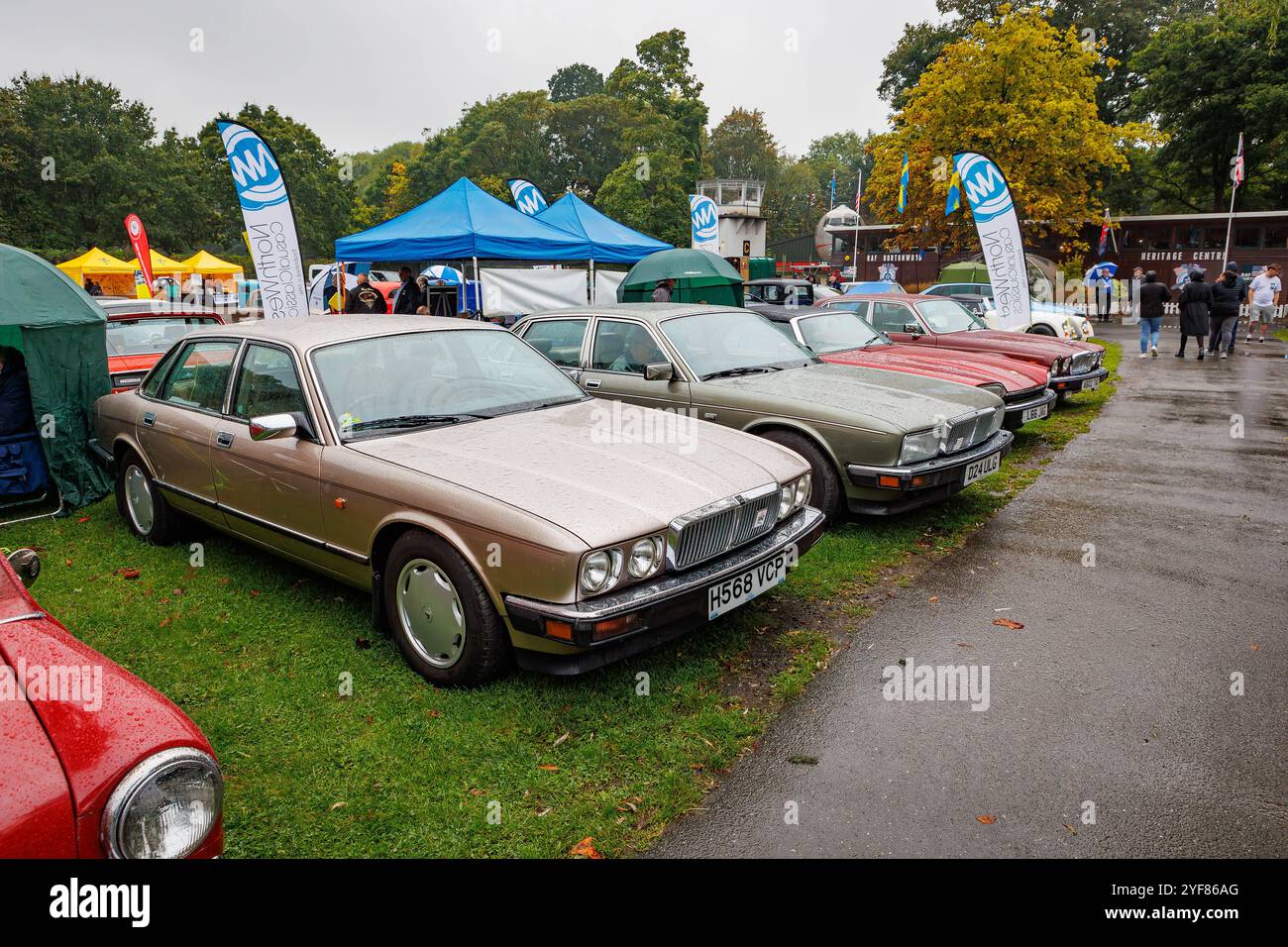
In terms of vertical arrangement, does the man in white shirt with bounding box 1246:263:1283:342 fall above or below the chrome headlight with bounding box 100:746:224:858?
above

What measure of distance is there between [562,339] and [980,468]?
3481 millimetres

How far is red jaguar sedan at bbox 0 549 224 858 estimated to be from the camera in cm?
146

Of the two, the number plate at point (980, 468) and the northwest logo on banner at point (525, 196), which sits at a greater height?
the northwest logo on banner at point (525, 196)

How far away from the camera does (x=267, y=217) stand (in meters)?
9.59

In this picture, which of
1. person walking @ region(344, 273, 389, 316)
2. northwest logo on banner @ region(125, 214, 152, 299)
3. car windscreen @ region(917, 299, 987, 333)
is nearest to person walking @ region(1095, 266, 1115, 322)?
car windscreen @ region(917, 299, 987, 333)

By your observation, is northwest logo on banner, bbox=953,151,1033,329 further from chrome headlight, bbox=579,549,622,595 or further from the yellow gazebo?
the yellow gazebo

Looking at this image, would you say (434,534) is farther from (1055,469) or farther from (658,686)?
(1055,469)

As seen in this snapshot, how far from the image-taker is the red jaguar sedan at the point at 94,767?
4.79 feet

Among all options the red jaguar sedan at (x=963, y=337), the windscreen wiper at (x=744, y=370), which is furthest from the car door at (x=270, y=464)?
the red jaguar sedan at (x=963, y=337)

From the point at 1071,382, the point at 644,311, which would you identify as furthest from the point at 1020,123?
the point at 644,311

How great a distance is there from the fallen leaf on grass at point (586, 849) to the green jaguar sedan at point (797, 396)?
3285mm

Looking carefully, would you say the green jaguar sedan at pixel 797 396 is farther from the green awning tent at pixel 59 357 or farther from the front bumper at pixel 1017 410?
the green awning tent at pixel 59 357

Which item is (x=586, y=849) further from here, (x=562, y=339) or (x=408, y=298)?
(x=408, y=298)

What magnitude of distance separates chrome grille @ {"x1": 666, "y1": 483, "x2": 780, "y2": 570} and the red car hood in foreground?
146 inches
